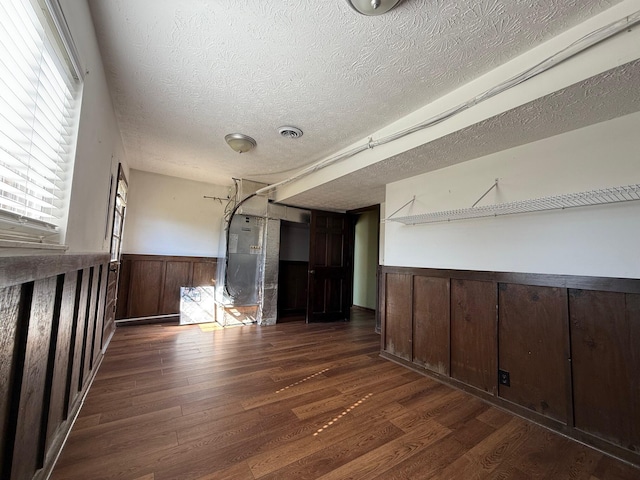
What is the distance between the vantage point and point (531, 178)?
2018 millimetres

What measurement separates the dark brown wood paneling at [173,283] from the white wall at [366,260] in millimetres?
3760

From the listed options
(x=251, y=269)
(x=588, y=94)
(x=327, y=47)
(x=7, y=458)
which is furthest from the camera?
(x=251, y=269)

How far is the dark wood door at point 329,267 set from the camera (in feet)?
15.8

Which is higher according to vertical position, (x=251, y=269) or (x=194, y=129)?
(x=194, y=129)

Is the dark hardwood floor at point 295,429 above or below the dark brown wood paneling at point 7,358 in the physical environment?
below

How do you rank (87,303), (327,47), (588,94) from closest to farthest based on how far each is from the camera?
(588,94), (327,47), (87,303)

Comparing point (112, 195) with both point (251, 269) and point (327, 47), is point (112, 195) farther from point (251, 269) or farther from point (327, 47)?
point (327, 47)

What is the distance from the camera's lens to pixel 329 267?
495 centimetres

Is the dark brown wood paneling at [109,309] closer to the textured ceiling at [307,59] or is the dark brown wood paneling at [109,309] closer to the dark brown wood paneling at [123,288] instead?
the dark brown wood paneling at [123,288]

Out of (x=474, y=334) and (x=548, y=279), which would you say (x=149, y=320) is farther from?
(x=548, y=279)

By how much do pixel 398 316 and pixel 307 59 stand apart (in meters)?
2.67

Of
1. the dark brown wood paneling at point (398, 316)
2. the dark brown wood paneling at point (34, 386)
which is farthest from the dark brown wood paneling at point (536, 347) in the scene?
the dark brown wood paneling at point (34, 386)

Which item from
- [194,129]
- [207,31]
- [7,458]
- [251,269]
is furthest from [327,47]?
[251,269]

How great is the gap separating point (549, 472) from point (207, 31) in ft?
10.3
